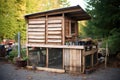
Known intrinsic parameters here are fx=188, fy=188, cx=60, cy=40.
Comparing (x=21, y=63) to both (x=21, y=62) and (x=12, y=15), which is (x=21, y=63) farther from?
(x=12, y=15)

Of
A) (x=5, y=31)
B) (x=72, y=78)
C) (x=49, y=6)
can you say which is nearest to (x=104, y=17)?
(x=72, y=78)

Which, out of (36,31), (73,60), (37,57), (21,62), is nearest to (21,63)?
(21,62)

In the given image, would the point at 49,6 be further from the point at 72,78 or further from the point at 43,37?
the point at 72,78

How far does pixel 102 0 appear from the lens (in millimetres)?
11242

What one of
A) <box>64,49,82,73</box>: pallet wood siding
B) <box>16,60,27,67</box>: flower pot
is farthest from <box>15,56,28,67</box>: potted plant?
<box>64,49,82,73</box>: pallet wood siding

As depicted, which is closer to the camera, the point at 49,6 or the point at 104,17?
the point at 104,17

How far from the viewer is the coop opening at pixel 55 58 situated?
10227 mm

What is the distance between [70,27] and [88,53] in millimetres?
1856

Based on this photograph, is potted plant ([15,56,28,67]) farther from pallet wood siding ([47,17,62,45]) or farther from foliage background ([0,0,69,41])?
foliage background ([0,0,69,41])

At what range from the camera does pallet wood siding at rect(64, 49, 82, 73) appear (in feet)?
31.7

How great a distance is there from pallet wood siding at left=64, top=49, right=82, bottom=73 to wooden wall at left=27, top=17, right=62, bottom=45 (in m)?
0.83

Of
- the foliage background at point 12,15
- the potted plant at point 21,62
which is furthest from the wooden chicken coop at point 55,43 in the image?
the foliage background at point 12,15

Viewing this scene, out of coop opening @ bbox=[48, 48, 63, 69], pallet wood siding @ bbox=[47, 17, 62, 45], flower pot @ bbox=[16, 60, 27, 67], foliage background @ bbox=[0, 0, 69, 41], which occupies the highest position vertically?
foliage background @ bbox=[0, 0, 69, 41]

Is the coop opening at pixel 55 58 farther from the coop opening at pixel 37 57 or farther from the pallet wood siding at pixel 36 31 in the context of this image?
the pallet wood siding at pixel 36 31
